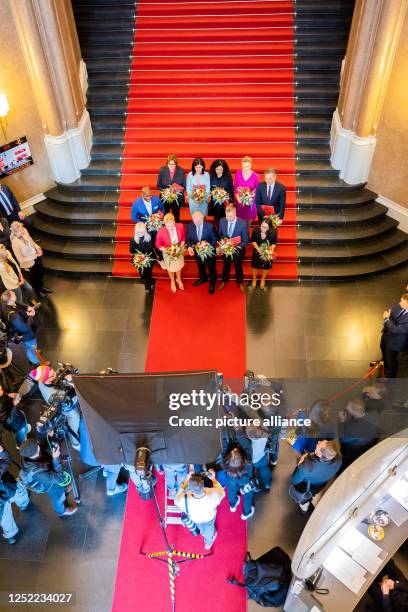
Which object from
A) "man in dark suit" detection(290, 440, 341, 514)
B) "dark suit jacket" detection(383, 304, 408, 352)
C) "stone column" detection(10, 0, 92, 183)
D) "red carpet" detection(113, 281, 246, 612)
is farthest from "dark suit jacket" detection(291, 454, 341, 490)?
"stone column" detection(10, 0, 92, 183)

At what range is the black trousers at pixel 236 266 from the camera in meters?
8.29

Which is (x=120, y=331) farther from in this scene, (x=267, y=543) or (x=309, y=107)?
(x=309, y=107)

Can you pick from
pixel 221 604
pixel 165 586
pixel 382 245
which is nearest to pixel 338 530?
pixel 221 604

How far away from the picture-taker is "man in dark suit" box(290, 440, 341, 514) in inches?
210

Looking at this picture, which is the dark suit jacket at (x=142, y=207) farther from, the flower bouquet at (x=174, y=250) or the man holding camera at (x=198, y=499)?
the man holding camera at (x=198, y=499)

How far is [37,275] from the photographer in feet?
27.8

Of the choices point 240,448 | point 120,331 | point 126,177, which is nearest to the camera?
point 240,448

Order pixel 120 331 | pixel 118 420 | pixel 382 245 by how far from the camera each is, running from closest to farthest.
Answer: pixel 118 420, pixel 120 331, pixel 382 245

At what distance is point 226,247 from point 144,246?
1222mm

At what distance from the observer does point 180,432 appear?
370 centimetres

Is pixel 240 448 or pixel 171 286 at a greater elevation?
pixel 171 286

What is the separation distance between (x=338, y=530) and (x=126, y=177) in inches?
277

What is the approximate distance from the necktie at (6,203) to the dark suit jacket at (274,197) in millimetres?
3731

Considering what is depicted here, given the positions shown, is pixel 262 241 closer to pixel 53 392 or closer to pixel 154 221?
pixel 154 221
